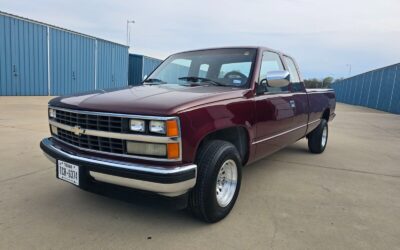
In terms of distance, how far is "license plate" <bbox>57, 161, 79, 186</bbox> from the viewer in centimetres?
257

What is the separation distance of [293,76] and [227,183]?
252cm

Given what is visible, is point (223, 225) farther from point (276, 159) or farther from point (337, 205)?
point (276, 159)

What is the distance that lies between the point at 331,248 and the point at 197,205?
3.66 ft

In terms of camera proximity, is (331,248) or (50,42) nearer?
(331,248)

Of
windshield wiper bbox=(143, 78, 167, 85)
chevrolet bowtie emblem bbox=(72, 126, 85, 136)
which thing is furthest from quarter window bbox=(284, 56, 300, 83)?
chevrolet bowtie emblem bbox=(72, 126, 85, 136)

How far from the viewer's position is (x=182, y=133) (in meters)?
2.34

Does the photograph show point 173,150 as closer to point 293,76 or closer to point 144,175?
point 144,175

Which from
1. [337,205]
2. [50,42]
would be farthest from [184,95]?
[50,42]

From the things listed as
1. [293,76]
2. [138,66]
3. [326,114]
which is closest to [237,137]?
[293,76]

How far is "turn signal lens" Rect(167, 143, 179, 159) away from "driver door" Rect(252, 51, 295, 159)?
1.27m

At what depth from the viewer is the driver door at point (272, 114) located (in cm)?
346

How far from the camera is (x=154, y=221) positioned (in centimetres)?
280

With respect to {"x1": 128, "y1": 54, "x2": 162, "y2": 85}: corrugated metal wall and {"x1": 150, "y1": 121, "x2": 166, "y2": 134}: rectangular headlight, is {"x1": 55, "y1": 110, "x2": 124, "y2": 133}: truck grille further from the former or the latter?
{"x1": 128, "y1": 54, "x2": 162, "y2": 85}: corrugated metal wall

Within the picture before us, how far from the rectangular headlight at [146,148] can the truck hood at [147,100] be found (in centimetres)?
24
